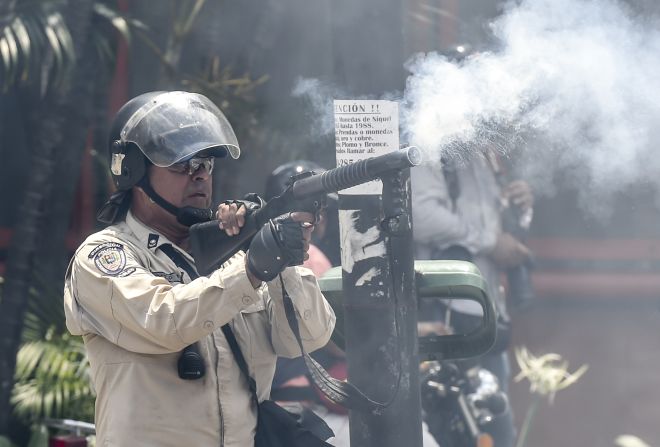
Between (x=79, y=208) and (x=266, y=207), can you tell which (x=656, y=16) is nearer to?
(x=266, y=207)

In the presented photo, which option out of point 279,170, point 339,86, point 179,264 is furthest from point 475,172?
point 179,264

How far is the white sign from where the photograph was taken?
10.3 ft

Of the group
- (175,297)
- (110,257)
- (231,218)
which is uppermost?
(231,218)

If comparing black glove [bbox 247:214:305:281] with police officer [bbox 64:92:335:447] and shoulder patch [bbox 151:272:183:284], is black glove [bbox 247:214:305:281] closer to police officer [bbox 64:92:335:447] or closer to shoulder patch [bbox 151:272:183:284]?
police officer [bbox 64:92:335:447]

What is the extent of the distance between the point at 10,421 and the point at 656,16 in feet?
13.0

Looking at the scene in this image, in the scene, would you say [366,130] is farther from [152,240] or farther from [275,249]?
[152,240]

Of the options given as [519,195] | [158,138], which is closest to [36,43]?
[519,195]

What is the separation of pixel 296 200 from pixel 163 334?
0.51 metres

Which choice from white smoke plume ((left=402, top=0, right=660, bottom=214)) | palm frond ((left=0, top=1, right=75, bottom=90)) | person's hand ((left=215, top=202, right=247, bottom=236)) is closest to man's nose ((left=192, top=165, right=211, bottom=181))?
person's hand ((left=215, top=202, right=247, bottom=236))

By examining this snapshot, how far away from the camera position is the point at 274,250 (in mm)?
2730

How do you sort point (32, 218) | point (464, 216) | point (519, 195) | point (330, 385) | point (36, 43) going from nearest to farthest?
point (330, 385) → point (464, 216) → point (519, 195) → point (32, 218) → point (36, 43)

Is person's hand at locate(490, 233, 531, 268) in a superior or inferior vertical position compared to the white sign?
inferior

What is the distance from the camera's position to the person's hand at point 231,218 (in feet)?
9.73

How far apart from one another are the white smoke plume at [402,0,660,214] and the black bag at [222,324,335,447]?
887 mm
